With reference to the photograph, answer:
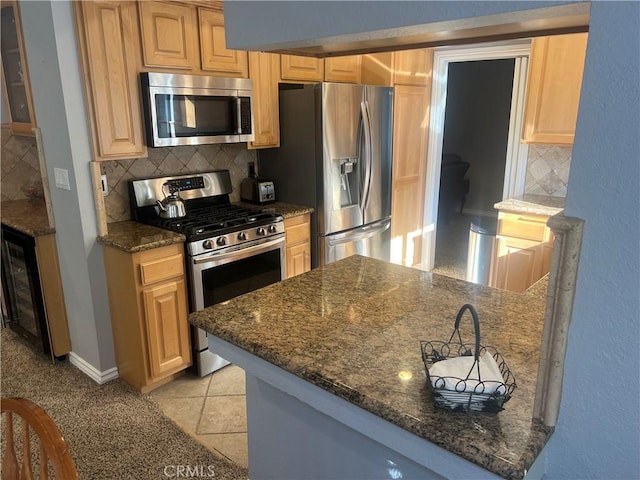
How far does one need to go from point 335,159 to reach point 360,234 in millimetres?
646

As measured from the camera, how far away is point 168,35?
2.60 m

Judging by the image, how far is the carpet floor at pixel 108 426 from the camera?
2.16 metres

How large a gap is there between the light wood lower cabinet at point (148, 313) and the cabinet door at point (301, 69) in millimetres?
1454

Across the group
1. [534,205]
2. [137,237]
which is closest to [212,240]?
[137,237]

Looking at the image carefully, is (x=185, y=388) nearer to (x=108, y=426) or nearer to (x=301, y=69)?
(x=108, y=426)

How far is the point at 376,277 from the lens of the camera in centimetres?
179

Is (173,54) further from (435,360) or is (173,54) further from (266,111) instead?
(435,360)

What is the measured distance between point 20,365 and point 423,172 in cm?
350

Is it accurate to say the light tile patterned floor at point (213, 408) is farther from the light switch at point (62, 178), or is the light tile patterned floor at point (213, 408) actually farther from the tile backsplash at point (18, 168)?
the tile backsplash at point (18, 168)

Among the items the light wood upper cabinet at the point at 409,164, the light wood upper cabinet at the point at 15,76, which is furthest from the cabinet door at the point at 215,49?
the light wood upper cabinet at the point at 409,164

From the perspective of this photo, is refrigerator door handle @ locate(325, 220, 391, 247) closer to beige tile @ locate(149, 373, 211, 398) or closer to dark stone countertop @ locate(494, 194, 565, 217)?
dark stone countertop @ locate(494, 194, 565, 217)

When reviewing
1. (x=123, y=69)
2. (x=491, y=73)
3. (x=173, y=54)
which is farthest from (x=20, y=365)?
(x=491, y=73)

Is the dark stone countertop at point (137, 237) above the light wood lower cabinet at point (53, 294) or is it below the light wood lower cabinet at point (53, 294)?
above

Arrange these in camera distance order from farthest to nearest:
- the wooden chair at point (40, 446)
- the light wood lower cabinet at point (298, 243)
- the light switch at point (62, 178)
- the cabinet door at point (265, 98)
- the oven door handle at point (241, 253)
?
the light wood lower cabinet at point (298, 243), the cabinet door at point (265, 98), the oven door handle at point (241, 253), the light switch at point (62, 178), the wooden chair at point (40, 446)
